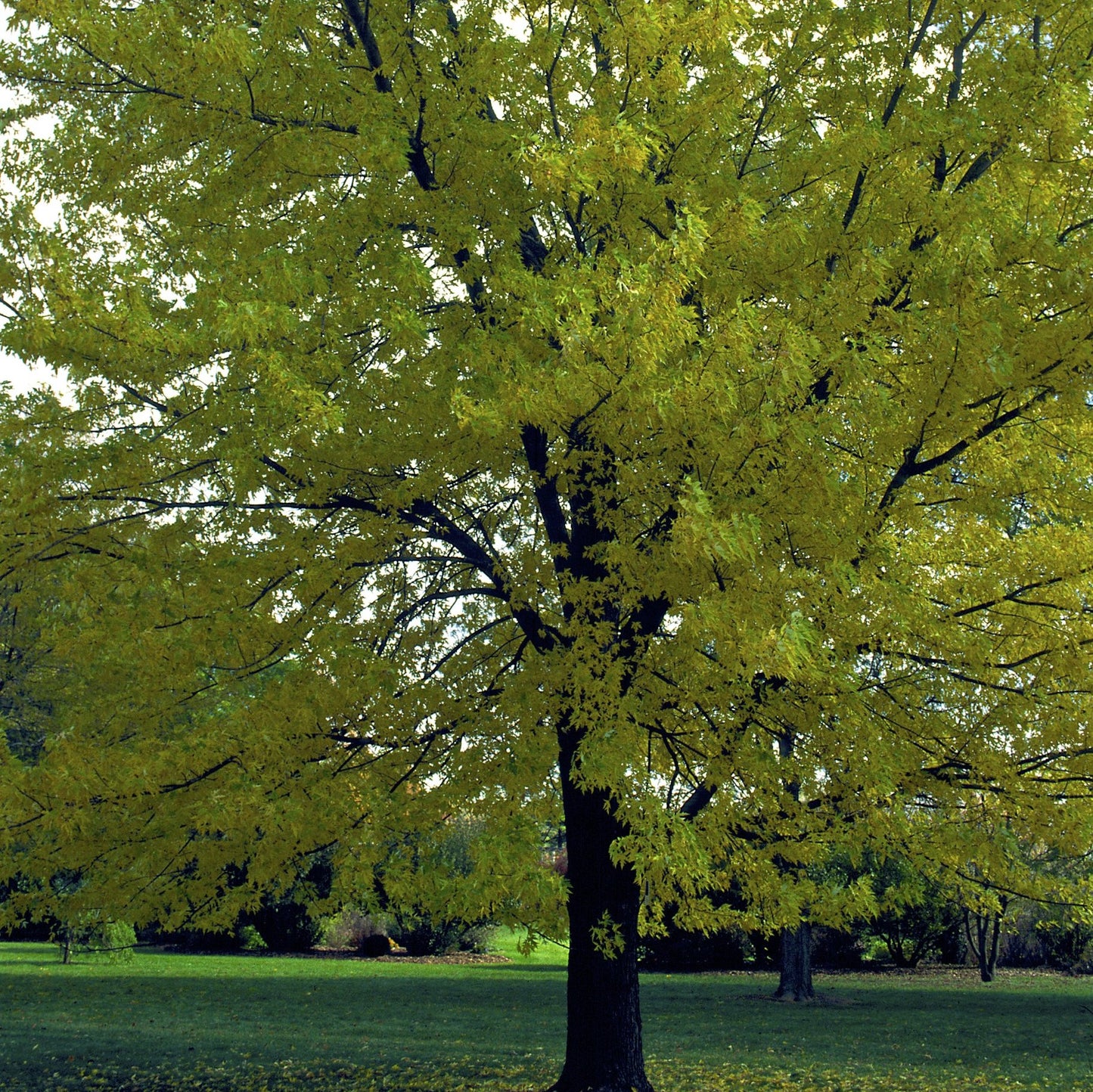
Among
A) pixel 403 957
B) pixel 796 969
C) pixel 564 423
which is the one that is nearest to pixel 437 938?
pixel 403 957

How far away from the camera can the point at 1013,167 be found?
19.8 feet

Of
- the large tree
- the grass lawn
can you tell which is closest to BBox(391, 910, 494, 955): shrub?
the grass lawn

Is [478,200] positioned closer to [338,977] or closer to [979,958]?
[338,977]

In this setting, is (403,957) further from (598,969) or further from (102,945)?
(598,969)

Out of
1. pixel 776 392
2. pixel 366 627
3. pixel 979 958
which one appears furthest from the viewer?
pixel 979 958

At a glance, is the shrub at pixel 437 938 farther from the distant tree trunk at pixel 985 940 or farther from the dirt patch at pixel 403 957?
the distant tree trunk at pixel 985 940

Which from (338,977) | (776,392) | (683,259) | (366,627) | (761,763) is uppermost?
(683,259)

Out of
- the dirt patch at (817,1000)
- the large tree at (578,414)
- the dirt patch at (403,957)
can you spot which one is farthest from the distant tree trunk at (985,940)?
the large tree at (578,414)

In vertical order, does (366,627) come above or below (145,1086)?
above

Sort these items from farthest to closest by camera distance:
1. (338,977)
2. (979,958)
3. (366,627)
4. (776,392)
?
1. (979,958)
2. (338,977)
3. (366,627)
4. (776,392)

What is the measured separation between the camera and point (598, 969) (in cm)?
729

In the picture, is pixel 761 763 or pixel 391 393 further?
pixel 391 393

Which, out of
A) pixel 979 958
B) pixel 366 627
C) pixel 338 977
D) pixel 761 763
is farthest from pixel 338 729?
pixel 979 958

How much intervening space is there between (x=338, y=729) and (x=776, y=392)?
11.7 feet
